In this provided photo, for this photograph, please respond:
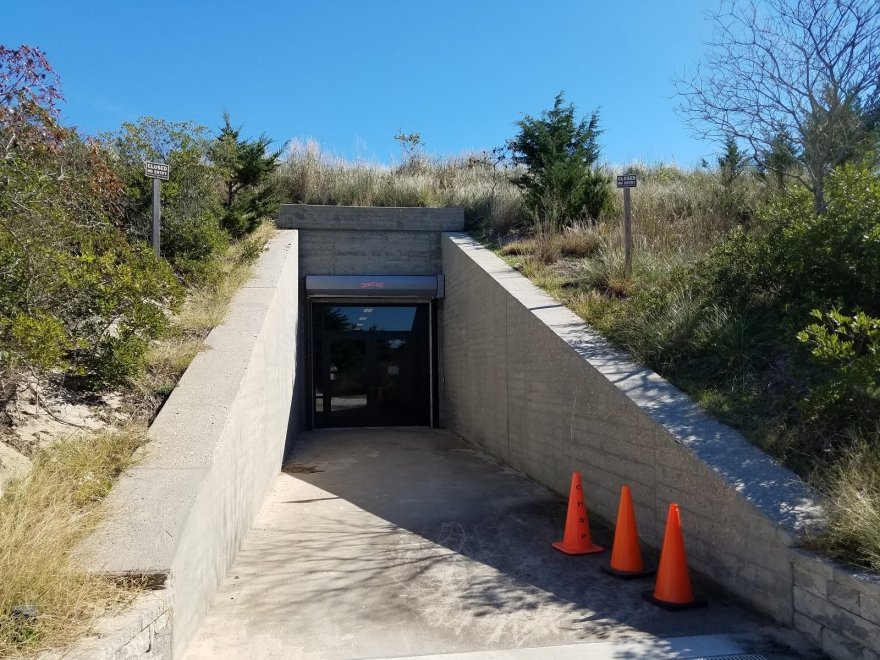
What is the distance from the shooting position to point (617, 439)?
6.59 meters

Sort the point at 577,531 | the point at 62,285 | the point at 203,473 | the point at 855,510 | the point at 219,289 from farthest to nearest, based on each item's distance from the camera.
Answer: the point at 219,289 < the point at 577,531 < the point at 62,285 < the point at 203,473 < the point at 855,510

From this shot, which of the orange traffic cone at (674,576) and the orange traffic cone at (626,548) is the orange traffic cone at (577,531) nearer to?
the orange traffic cone at (626,548)

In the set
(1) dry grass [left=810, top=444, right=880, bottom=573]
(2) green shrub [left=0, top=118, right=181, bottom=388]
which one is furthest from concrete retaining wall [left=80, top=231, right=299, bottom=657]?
(1) dry grass [left=810, top=444, right=880, bottom=573]

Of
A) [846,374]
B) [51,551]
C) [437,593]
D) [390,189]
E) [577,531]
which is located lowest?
[437,593]

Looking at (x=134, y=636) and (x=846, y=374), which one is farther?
(x=846, y=374)

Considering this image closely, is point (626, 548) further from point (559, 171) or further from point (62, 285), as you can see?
point (559, 171)

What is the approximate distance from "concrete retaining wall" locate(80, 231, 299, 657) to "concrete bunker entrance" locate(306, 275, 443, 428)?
6.11m

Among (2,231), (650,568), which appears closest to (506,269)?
(650,568)

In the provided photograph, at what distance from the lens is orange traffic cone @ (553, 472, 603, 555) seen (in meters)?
6.09

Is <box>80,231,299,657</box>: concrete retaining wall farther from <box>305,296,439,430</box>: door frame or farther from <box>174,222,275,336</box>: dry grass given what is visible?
<box>305,296,439,430</box>: door frame

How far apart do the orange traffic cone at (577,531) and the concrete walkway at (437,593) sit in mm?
112

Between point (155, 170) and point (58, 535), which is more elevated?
point (155, 170)

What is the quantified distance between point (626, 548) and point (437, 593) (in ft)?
5.16

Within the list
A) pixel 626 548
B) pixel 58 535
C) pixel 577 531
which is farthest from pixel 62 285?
pixel 626 548
